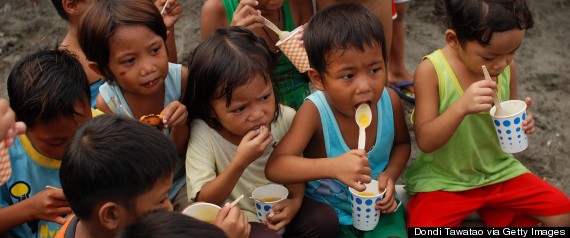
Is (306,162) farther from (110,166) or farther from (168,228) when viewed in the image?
(168,228)

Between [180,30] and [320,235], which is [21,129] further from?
[180,30]

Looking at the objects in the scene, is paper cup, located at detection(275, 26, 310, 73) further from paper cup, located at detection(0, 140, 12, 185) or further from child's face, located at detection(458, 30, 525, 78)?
paper cup, located at detection(0, 140, 12, 185)

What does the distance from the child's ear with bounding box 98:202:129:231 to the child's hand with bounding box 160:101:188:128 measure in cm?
58

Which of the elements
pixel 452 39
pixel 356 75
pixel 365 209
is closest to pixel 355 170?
pixel 365 209

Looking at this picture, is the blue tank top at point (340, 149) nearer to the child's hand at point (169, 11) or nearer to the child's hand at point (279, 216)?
the child's hand at point (279, 216)

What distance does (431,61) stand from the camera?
239 centimetres

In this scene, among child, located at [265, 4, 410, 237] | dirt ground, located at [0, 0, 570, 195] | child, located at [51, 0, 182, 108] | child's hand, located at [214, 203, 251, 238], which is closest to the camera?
child's hand, located at [214, 203, 251, 238]

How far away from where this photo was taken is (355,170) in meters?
Answer: 2.05

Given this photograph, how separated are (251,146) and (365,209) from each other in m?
0.44

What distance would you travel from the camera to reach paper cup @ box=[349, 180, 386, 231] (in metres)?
2.10

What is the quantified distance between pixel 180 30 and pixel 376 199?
2747mm

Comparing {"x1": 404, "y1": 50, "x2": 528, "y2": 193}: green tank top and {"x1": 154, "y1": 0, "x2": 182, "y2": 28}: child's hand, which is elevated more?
{"x1": 154, "y1": 0, "x2": 182, "y2": 28}: child's hand

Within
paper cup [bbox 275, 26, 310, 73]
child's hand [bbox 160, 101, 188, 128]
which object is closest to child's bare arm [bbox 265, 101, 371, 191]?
paper cup [bbox 275, 26, 310, 73]

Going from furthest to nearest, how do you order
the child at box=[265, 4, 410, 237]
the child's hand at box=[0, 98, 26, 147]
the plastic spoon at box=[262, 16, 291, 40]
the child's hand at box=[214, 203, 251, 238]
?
the plastic spoon at box=[262, 16, 291, 40] → the child at box=[265, 4, 410, 237] → the child's hand at box=[214, 203, 251, 238] → the child's hand at box=[0, 98, 26, 147]
